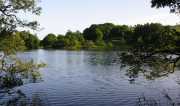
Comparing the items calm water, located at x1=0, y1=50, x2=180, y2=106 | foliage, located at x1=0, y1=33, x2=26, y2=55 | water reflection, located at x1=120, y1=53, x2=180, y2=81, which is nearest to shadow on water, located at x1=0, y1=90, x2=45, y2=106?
calm water, located at x1=0, y1=50, x2=180, y2=106

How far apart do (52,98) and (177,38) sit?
692 inches

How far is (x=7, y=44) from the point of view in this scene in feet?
105

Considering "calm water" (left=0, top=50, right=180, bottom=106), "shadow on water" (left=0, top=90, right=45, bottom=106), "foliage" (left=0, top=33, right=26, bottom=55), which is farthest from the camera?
"calm water" (left=0, top=50, right=180, bottom=106)

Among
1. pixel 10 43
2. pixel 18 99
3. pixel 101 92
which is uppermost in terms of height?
pixel 10 43

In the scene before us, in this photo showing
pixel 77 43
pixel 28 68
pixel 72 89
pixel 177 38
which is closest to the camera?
pixel 177 38

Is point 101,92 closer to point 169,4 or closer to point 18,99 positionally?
point 18,99

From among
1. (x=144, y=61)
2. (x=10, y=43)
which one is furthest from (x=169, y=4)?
(x=10, y=43)

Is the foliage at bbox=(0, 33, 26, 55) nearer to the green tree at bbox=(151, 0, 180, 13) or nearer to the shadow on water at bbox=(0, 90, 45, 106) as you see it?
the shadow on water at bbox=(0, 90, 45, 106)

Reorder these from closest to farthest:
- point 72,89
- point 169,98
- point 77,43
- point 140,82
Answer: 1. point 169,98
2. point 72,89
3. point 140,82
4. point 77,43

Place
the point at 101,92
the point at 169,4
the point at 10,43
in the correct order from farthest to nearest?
the point at 101,92
the point at 10,43
the point at 169,4

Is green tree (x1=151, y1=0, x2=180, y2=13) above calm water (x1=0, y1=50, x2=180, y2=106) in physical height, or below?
above

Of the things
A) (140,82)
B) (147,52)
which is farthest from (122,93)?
(147,52)

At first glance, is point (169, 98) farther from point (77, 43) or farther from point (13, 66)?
point (77, 43)

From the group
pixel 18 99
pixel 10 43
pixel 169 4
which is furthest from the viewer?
pixel 18 99
